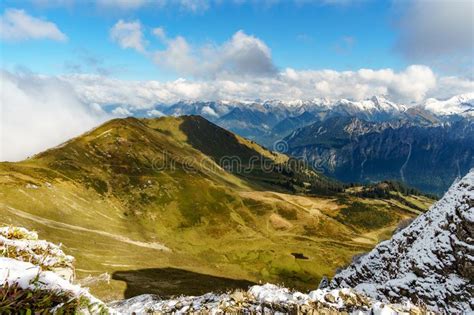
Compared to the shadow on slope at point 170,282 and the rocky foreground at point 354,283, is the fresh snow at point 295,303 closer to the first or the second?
the rocky foreground at point 354,283

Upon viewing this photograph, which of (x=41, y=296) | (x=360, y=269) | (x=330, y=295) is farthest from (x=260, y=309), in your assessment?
(x=360, y=269)

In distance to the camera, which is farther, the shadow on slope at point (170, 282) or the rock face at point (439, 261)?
the shadow on slope at point (170, 282)

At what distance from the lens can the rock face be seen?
32.0 metres

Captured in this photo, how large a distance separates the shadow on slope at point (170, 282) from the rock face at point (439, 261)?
69.1 meters

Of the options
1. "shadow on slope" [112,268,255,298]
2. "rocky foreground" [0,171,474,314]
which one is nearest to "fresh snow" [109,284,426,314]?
"rocky foreground" [0,171,474,314]

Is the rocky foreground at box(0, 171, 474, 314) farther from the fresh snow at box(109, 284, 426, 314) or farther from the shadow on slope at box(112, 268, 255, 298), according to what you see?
the shadow on slope at box(112, 268, 255, 298)

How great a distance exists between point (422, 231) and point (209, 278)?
10488 cm

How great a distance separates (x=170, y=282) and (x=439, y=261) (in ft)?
331

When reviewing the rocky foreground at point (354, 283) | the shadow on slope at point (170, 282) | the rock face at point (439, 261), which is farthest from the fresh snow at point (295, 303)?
the shadow on slope at point (170, 282)

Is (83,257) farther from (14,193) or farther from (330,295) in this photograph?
(330,295)

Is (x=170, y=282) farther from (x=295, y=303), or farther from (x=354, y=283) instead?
(x=295, y=303)

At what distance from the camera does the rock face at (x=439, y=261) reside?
3200cm

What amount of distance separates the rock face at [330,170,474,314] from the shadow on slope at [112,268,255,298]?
227 ft

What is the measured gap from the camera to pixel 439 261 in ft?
115
